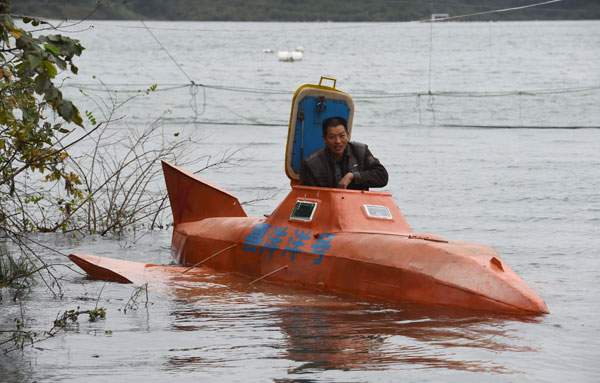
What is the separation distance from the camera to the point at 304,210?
428 inches

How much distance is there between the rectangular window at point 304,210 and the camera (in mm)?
10758

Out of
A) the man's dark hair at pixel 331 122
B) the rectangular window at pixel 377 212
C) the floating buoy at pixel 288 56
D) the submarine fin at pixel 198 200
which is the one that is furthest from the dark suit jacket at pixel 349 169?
the floating buoy at pixel 288 56

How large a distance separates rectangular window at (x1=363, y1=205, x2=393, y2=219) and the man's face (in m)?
0.78

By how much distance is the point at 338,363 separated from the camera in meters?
7.96

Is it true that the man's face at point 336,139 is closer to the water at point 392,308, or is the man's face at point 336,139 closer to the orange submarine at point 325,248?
the orange submarine at point 325,248

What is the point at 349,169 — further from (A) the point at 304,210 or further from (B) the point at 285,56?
(B) the point at 285,56

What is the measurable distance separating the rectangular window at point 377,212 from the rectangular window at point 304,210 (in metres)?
0.58

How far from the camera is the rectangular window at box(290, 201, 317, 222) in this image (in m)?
10.8

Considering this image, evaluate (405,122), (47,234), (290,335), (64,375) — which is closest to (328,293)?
(290,335)

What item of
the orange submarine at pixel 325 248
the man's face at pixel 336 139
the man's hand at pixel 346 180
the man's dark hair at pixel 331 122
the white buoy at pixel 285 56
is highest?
the white buoy at pixel 285 56

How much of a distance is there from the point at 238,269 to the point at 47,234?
488 centimetres

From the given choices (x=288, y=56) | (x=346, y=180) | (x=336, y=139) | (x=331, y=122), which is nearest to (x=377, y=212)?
(x=346, y=180)

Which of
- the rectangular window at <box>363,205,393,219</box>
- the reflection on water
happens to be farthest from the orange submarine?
the reflection on water

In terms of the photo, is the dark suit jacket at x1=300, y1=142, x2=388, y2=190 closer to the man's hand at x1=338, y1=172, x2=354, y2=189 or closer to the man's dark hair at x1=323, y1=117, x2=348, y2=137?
the man's hand at x1=338, y1=172, x2=354, y2=189
